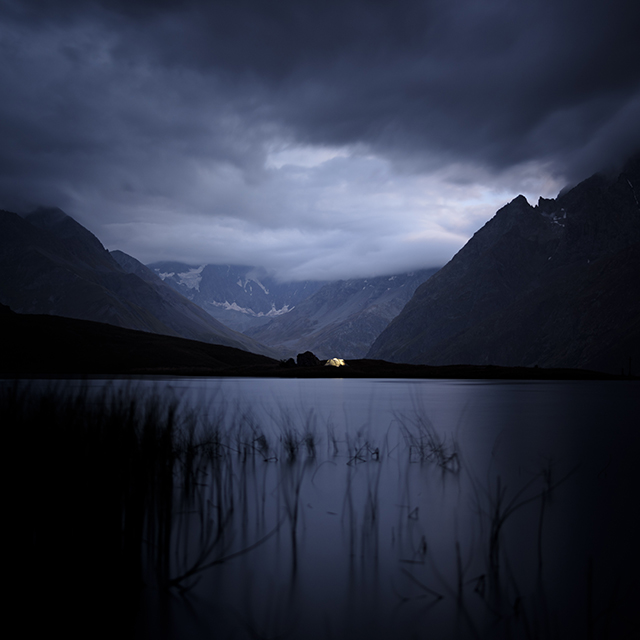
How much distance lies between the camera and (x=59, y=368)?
125 meters

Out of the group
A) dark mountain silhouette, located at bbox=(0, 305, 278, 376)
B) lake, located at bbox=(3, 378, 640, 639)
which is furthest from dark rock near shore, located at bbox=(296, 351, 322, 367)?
lake, located at bbox=(3, 378, 640, 639)

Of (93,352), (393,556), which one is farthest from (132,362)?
(393,556)

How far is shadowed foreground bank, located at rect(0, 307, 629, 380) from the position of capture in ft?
429

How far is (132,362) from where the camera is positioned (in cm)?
14275

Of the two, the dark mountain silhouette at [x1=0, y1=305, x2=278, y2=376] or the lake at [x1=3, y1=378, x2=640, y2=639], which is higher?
the dark mountain silhouette at [x1=0, y1=305, x2=278, y2=376]

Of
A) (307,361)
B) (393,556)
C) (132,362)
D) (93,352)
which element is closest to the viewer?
(393,556)

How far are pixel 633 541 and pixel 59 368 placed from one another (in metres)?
135

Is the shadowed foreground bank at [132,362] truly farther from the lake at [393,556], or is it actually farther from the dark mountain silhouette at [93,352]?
the lake at [393,556]

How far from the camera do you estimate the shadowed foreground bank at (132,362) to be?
429 feet

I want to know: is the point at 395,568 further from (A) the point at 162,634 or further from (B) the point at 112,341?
(B) the point at 112,341

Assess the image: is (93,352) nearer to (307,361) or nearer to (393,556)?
(307,361)

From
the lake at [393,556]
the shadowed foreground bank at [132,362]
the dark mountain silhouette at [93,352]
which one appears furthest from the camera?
the shadowed foreground bank at [132,362]

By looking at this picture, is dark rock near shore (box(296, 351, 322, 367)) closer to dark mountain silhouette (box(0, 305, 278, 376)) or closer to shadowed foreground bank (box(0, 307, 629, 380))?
shadowed foreground bank (box(0, 307, 629, 380))

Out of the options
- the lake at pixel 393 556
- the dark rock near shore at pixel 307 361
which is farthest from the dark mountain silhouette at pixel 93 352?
the lake at pixel 393 556
